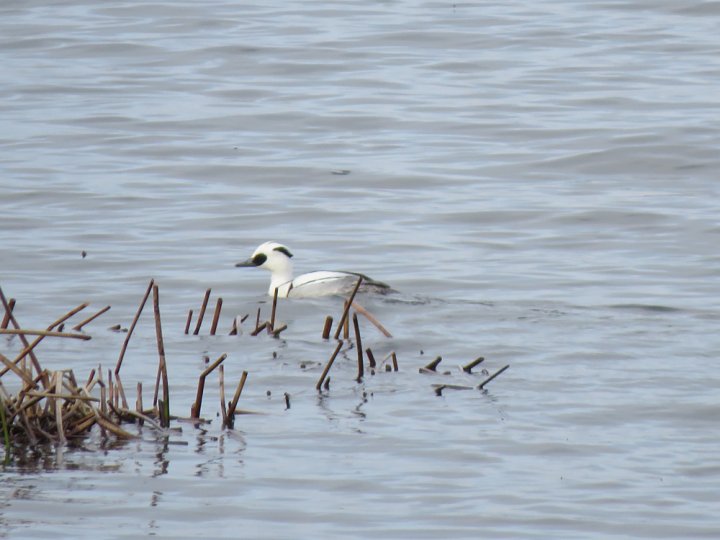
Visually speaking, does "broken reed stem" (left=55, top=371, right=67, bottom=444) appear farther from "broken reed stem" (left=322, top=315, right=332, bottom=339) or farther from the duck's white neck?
the duck's white neck

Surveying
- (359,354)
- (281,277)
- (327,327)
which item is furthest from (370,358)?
(281,277)

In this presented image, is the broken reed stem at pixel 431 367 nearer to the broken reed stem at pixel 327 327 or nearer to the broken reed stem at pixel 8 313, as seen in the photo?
the broken reed stem at pixel 327 327

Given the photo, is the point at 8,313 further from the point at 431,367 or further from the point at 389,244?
the point at 389,244

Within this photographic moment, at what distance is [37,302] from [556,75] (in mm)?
12226

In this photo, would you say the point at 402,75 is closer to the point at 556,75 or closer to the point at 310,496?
the point at 556,75

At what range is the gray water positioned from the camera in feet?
23.5

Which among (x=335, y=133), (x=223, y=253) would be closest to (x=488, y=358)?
(x=223, y=253)

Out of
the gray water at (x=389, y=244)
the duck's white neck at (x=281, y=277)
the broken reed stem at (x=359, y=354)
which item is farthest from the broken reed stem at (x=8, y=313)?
the duck's white neck at (x=281, y=277)

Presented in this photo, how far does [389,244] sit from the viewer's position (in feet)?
47.0

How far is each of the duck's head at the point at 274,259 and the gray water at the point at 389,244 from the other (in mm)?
324

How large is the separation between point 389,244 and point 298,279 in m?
1.63

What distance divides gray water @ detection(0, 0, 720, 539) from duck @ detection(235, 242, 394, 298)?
0.77 ft

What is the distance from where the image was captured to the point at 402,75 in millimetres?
23125

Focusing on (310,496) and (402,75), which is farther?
(402,75)
